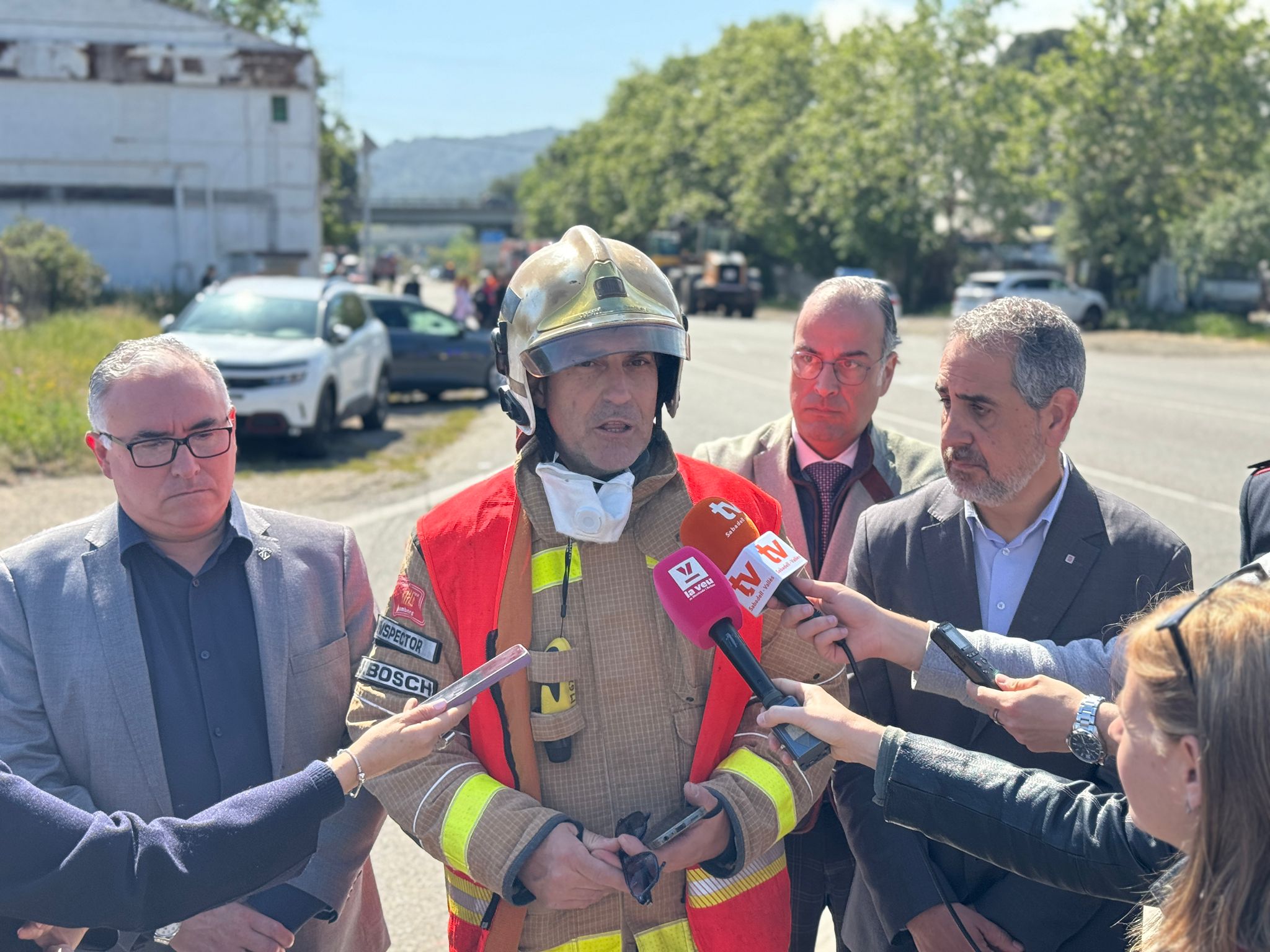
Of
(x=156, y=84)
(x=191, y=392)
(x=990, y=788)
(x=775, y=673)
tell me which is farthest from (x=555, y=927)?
(x=156, y=84)

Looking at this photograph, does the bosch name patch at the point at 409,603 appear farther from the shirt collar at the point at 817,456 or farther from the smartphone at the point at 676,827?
the shirt collar at the point at 817,456

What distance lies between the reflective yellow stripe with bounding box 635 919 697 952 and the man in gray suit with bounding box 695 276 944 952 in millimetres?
1132

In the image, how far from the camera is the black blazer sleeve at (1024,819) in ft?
7.22

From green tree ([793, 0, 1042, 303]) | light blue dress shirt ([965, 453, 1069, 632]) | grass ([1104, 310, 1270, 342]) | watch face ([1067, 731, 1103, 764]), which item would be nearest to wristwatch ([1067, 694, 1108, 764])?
watch face ([1067, 731, 1103, 764])

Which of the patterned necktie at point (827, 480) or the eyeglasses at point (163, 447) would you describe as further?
the patterned necktie at point (827, 480)

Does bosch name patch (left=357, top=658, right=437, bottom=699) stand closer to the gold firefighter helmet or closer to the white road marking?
the gold firefighter helmet

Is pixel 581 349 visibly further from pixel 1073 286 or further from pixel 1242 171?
pixel 1242 171

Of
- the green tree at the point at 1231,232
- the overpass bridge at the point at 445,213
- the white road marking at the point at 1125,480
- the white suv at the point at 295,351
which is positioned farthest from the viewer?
the overpass bridge at the point at 445,213

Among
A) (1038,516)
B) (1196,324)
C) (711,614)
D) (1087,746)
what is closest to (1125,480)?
(1038,516)

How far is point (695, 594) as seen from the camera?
2.37m

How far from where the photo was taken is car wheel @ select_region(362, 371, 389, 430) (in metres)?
15.2

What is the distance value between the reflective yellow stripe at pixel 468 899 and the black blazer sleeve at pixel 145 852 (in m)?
0.36

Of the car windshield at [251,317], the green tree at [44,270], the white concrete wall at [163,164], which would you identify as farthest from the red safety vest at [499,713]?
the white concrete wall at [163,164]

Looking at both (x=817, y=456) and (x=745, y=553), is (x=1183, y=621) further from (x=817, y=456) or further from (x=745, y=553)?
(x=817, y=456)
